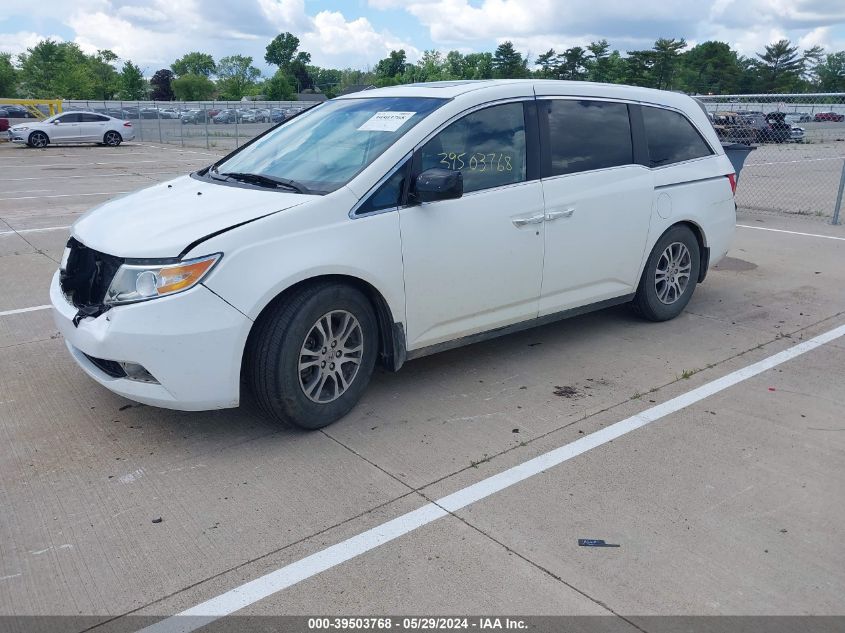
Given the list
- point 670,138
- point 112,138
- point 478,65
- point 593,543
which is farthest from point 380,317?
point 478,65

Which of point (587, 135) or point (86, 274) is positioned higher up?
point (587, 135)

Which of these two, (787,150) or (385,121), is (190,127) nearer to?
(787,150)

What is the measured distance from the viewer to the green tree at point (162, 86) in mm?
105125

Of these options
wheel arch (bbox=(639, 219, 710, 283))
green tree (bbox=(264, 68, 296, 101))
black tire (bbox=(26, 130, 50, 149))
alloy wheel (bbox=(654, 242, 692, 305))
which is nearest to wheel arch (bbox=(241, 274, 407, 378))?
wheel arch (bbox=(639, 219, 710, 283))

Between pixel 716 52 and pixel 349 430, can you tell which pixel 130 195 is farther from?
pixel 716 52

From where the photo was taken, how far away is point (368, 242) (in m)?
4.09

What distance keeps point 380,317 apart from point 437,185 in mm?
824

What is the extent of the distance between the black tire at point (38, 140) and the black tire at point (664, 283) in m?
27.2

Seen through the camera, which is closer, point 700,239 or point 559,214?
point 559,214

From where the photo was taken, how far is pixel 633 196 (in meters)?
5.44

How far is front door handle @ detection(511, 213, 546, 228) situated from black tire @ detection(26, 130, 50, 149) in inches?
1080

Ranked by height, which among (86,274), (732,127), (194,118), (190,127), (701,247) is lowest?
(701,247)

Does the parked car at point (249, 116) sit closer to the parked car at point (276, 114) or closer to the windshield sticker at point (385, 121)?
the parked car at point (276, 114)

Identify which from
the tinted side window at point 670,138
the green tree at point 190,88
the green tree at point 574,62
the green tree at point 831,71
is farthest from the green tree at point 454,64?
the tinted side window at point 670,138
